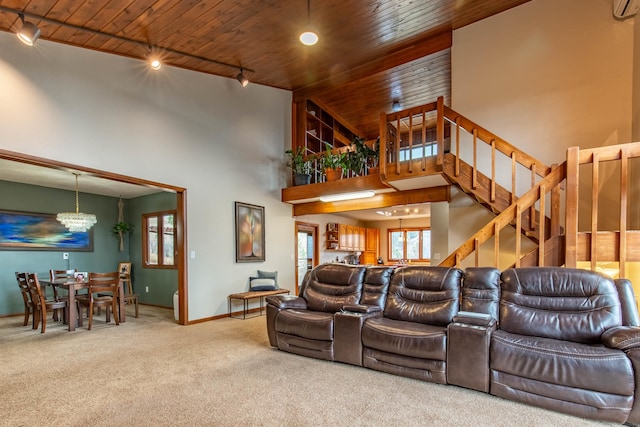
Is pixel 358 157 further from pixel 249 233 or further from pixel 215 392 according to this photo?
pixel 215 392

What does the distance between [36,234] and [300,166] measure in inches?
213

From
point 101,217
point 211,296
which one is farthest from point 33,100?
point 101,217

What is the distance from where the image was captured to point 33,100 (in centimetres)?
397

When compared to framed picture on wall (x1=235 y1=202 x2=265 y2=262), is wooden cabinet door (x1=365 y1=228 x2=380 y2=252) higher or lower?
lower

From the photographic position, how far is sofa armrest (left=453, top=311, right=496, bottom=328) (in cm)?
287

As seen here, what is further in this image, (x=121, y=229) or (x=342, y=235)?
(x=342, y=235)

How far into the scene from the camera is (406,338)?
9.90 ft

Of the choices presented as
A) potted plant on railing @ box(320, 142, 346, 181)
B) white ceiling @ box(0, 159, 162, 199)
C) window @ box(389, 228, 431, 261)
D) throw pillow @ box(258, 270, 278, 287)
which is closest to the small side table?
throw pillow @ box(258, 270, 278, 287)

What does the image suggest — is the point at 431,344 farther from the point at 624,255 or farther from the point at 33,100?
the point at 33,100

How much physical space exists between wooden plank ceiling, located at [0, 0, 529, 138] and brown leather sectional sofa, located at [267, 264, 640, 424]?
11.4 feet

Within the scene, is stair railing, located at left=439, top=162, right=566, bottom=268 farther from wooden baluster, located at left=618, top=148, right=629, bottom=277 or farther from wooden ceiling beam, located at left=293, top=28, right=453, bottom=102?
wooden ceiling beam, located at left=293, top=28, right=453, bottom=102

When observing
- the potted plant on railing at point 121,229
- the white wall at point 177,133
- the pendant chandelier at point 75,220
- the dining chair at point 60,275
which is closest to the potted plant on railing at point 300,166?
the white wall at point 177,133

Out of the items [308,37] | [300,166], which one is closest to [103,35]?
[308,37]

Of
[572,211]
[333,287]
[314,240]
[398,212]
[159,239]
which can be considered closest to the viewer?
[572,211]
